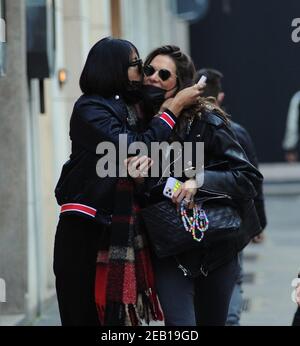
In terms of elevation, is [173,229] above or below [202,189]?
below

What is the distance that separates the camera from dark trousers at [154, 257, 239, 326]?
14.5 feet

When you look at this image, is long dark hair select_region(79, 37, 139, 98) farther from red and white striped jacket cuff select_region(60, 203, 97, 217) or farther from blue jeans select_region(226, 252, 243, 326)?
blue jeans select_region(226, 252, 243, 326)

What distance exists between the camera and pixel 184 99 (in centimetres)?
442

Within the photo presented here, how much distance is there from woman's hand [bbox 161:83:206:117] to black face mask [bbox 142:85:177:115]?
9cm

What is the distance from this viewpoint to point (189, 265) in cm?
442

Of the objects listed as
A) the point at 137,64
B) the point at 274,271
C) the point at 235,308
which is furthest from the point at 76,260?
the point at 274,271

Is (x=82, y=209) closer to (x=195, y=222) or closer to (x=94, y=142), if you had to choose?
(x=94, y=142)

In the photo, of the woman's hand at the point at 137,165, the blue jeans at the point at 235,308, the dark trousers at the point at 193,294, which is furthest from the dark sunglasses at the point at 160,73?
the blue jeans at the point at 235,308

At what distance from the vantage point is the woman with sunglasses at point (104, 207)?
169 inches

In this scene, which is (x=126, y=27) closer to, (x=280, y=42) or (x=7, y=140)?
(x=7, y=140)

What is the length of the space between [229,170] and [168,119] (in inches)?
16.3

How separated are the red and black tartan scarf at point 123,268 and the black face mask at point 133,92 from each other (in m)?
0.42
